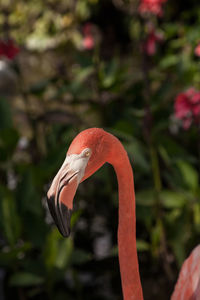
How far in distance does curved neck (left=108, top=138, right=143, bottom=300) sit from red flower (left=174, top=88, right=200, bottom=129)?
0.84m

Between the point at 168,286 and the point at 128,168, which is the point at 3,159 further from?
the point at 128,168

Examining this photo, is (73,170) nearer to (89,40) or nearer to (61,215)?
Answer: (61,215)

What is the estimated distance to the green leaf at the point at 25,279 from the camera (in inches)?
54.5

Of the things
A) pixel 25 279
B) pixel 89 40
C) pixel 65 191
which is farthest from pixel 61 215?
pixel 89 40

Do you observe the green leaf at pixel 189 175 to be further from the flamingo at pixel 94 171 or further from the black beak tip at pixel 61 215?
the black beak tip at pixel 61 215

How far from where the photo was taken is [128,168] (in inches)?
28.2

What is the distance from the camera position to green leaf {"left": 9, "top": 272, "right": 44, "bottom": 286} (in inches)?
54.5

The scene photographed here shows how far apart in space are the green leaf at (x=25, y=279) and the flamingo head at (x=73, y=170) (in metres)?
0.87

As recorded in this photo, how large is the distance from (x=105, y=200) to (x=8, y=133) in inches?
31.9

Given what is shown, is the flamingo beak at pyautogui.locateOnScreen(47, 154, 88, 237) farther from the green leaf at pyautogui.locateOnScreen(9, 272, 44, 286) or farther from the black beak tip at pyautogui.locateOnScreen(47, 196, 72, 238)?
the green leaf at pyautogui.locateOnScreen(9, 272, 44, 286)

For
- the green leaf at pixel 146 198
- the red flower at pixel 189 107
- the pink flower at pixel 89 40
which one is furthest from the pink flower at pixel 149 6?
the pink flower at pixel 89 40

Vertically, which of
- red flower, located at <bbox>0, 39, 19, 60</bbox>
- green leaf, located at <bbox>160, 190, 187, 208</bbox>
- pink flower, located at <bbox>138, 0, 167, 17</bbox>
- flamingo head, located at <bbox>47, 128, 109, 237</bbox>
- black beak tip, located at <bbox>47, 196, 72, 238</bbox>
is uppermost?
pink flower, located at <bbox>138, 0, 167, 17</bbox>

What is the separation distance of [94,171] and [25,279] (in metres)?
0.87

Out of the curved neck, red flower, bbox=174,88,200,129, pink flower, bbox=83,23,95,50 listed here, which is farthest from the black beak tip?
pink flower, bbox=83,23,95,50
